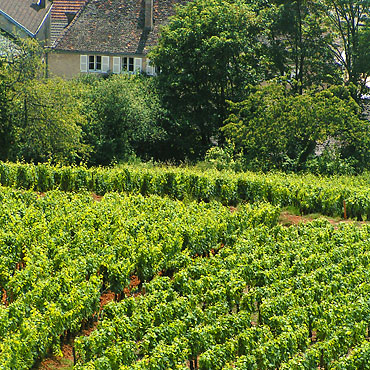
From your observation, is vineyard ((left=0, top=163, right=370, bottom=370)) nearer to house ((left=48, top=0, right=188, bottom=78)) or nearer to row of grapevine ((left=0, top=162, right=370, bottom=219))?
row of grapevine ((left=0, top=162, right=370, bottom=219))

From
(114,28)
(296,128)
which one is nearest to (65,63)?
(114,28)

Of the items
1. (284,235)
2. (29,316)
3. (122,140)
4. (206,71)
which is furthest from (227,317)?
(206,71)

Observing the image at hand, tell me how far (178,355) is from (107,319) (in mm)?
2235

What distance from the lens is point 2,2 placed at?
55.3 metres

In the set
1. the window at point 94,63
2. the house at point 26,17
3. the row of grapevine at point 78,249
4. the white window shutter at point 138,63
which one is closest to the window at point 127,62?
the white window shutter at point 138,63

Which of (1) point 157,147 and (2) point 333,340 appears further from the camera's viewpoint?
(1) point 157,147

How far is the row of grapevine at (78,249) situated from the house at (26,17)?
31025 millimetres

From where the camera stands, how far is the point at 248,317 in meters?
15.7

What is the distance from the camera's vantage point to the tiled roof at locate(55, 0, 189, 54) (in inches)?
2142

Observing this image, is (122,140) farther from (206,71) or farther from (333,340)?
(333,340)

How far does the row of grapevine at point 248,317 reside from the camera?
45.6 ft

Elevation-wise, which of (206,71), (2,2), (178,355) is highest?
(2,2)

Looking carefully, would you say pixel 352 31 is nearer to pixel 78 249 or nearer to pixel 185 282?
pixel 78 249

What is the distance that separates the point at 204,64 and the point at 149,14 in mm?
11649
